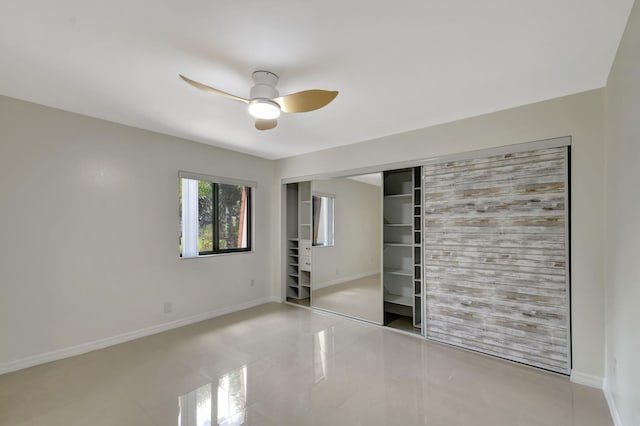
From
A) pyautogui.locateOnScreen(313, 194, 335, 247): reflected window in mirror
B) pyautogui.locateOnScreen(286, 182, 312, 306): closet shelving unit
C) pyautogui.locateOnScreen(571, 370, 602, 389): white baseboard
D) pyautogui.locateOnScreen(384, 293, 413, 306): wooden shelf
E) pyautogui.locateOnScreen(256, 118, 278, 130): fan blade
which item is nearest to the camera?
pyautogui.locateOnScreen(571, 370, 602, 389): white baseboard

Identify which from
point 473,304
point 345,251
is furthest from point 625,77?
point 345,251

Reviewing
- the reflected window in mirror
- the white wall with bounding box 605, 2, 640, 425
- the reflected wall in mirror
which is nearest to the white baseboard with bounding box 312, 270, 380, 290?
the reflected wall in mirror

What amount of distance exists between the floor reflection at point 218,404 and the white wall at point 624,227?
2.41m

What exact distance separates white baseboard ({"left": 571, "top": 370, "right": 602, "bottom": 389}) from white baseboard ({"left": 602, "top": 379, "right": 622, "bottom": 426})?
42 mm

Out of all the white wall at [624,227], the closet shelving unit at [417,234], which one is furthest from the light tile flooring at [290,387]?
the closet shelving unit at [417,234]

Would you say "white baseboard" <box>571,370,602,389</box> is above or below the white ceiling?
below

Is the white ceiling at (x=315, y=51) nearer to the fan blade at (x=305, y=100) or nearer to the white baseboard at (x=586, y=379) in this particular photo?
the fan blade at (x=305, y=100)

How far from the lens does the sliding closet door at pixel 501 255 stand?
8.66 feet

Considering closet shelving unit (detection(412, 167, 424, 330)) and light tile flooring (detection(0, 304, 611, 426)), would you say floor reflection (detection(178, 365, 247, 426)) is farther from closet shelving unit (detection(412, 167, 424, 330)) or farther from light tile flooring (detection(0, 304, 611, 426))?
closet shelving unit (detection(412, 167, 424, 330))

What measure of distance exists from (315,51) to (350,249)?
311cm

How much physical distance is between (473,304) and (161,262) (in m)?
3.81

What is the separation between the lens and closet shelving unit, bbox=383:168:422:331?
389 cm

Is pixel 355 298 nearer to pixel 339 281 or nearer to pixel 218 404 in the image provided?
pixel 339 281

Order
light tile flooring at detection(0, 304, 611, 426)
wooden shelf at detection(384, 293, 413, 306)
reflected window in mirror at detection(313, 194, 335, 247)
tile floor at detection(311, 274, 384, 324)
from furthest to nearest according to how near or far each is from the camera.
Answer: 1. reflected window in mirror at detection(313, 194, 335, 247)
2. tile floor at detection(311, 274, 384, 324)
3. wooden shelf at detection(384, 293, 413, 306)
4. light tile flooring at detection(0, 304, 611, 426)
